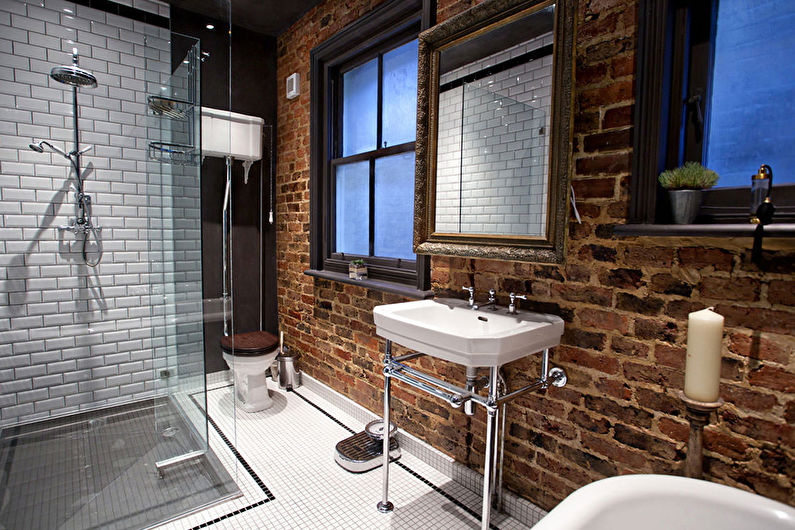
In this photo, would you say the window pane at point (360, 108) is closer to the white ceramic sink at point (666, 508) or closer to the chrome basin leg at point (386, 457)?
the chrome basin leg at point (386, 457)

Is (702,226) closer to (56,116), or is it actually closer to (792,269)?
(792,269)

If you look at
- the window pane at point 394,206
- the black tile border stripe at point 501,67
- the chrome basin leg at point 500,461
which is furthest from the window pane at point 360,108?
the chrome basin leg at point 500,461

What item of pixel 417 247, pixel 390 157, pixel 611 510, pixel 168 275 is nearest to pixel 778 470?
pixel 611 510

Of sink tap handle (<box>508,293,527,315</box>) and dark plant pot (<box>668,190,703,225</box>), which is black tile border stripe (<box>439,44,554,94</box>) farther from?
sink tap handle (<box>508,293,527,315</box>)

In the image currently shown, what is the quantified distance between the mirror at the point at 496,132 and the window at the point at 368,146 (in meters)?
0.35

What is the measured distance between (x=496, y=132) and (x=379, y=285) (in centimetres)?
107

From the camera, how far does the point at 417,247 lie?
208cm

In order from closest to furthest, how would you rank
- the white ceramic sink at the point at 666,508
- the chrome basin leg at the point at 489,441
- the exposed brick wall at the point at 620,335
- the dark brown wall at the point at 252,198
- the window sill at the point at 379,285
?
the white ceramic sink at the point at 666,508
the exposed brick wall at the point at 620,335
the chrome basin leg at the point at 489,441
the window sill at the point at 379,285
the dark brown wall at the point at 252,198

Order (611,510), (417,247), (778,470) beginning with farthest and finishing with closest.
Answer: (417,247) < (778,470) < (611,510)

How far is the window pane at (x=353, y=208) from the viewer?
9.45 feet

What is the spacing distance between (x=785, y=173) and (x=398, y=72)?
2.03m

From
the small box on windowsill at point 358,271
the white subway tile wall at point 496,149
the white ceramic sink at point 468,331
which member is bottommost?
the white ceramic sink at point 468,331

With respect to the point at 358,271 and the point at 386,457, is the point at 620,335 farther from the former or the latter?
the point at 358,271

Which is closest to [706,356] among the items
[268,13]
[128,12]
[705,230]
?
[705,230]
